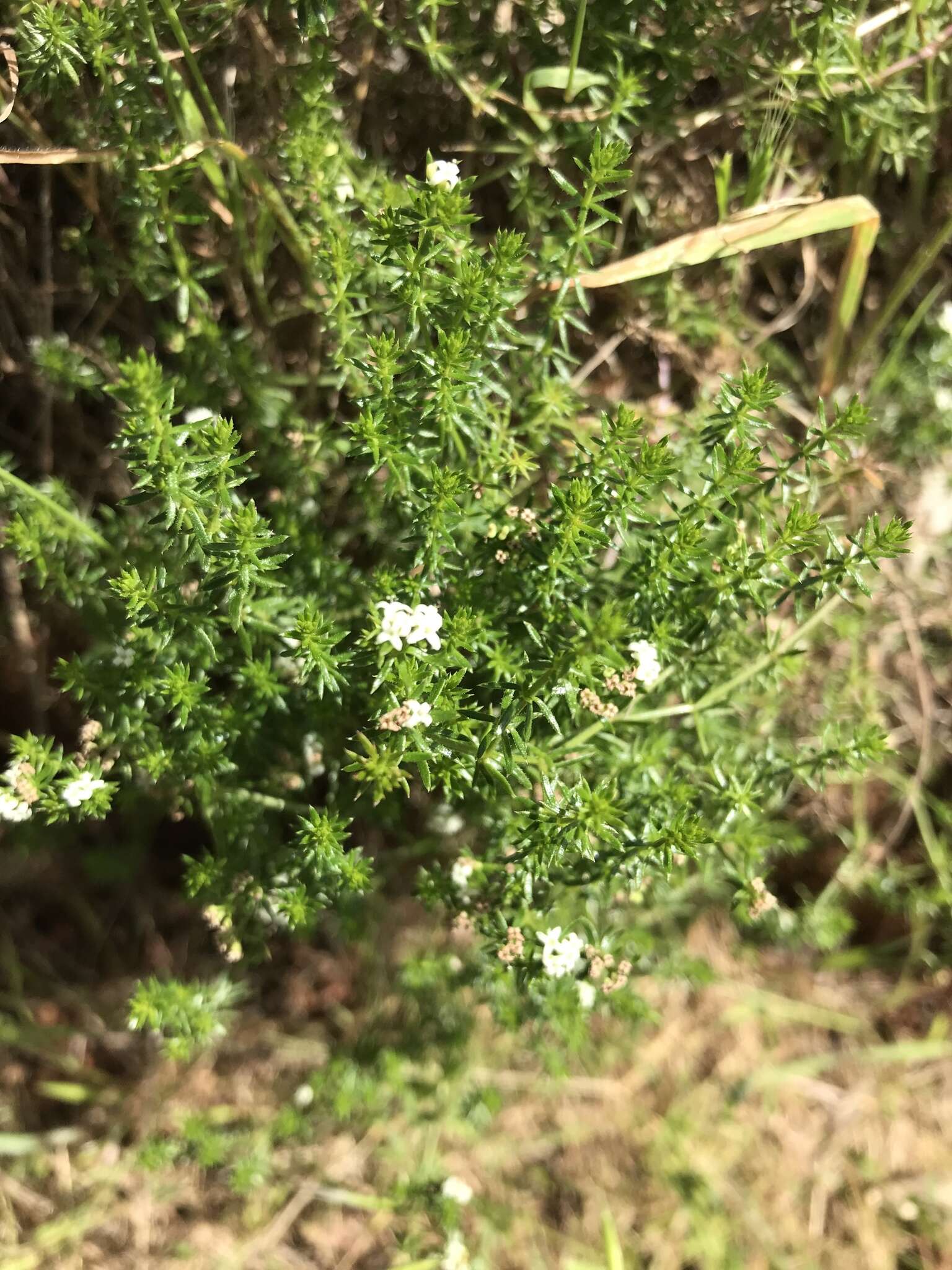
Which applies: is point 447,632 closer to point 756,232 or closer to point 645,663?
point 645,663

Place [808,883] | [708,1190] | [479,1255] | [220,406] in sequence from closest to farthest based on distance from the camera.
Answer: [220,406] < [479,1255] < [708,1190] < [808,883]

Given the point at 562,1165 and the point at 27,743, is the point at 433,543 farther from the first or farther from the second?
the point at 562,1165

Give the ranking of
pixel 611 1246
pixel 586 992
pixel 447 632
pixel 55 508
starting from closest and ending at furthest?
pixel 447 632 → pixel 55 508 → pixel 586 992 → pixel 611 1246

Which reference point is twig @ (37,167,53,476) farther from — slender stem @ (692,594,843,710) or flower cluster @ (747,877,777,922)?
flower cluster @ (747,877,777,922)

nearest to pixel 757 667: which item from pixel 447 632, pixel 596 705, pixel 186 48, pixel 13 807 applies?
pixel 596 705

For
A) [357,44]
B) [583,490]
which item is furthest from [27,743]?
[357,44]

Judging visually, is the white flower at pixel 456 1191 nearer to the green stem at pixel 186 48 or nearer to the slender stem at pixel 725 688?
the slender stem at pixel 725 688
